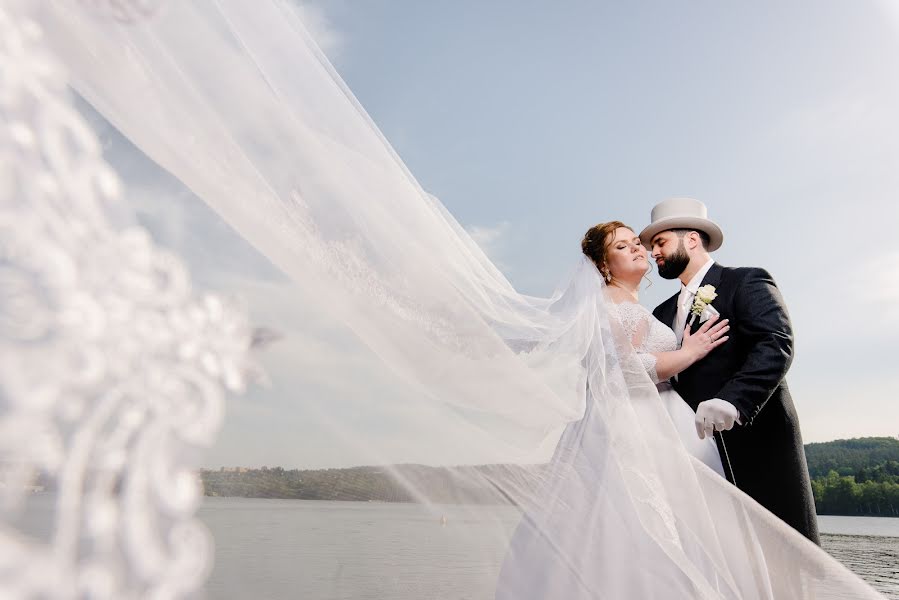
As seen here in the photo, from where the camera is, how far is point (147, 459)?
4.09 ft

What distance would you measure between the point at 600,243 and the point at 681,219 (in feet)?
1.64

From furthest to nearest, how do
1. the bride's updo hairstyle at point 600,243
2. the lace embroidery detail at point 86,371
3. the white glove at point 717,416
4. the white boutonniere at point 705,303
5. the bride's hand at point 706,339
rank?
1. the bride's updo hairstyle at point 600,243
2. the white boutonniere at point 705,303
3. the bride's hand at point 706,339
4. the white glove at point 717,416
5. the lace embroidery detail at point 86,371

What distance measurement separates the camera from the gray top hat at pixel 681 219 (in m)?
3.71

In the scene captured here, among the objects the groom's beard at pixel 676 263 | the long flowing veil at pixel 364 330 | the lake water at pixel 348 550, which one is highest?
the groom's beard at pixel 676 263

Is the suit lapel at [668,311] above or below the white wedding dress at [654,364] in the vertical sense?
above

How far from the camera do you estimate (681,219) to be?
3.68m

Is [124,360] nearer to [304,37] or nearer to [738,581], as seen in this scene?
[304,37]

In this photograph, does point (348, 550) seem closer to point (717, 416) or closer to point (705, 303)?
point (717, 416)

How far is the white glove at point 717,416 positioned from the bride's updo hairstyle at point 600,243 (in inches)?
38.6

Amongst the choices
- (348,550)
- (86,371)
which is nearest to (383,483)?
(348,550)

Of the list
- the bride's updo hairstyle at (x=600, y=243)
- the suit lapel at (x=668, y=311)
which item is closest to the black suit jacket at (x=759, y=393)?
the suit lapel at (x=668, y=311)

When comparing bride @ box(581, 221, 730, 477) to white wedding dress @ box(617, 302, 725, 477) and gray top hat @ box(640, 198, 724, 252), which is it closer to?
white wedding dress @ box(617, 302, 725, 477)

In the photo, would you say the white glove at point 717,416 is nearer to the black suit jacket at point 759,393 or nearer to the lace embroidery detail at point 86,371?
the black suit jacket at point 759,393

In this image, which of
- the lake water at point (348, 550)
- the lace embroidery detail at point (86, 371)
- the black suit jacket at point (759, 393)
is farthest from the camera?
the black suit jacket at point (759, 393)
